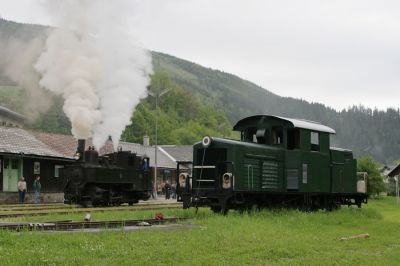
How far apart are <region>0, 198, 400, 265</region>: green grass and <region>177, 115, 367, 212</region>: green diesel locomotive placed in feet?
9.71

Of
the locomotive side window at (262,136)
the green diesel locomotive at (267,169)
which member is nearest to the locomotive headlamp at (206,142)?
the green diesel locomotive at (267,169)

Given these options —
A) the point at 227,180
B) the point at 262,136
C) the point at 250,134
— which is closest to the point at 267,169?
the point at 262,136

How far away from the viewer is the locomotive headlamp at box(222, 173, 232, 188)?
60.5 feet

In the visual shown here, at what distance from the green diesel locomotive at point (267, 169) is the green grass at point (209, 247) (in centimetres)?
296

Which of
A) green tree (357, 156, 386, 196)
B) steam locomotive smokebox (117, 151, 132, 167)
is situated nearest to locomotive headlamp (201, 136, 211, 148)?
steam locomotive smokebox (117, 151, 132, 167)

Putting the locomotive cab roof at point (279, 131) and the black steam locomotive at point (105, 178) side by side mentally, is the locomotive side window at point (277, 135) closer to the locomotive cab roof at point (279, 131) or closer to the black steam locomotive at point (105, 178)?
the locomotive cab roof at point (279, 131)

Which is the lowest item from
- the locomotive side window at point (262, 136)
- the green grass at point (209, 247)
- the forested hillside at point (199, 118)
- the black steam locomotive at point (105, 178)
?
the green grass at point (209, 247)

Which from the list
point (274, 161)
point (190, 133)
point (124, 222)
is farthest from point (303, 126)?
point (190, 133)

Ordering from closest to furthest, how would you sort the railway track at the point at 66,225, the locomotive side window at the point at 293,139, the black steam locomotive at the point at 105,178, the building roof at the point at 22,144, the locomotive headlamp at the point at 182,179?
the railway track at the point at 66,225
the locomotive headlamp at the point at 182,179
the locomotive side window at the point at 293,139
the black steam locomotive at the point at 105,178
the building roof at the point at 22,144

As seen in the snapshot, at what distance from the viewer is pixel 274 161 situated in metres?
20.4

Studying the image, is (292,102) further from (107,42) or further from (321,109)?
(107,42)

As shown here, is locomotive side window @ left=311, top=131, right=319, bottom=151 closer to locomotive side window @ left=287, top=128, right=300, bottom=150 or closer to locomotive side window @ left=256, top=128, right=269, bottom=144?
locomotive side window @ left=287, top=128, right=300, bottom=150

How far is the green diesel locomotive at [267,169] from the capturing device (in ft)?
62.2

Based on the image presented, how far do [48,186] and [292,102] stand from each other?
150 m
